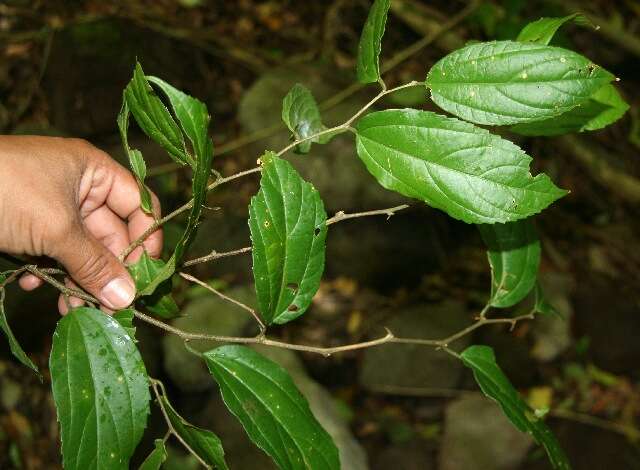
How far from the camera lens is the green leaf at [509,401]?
3.67 ft

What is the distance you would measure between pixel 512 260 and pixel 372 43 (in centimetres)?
60

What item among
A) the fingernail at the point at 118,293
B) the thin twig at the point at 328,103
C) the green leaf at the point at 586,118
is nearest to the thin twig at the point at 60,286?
the fingernail at the point at 118,293

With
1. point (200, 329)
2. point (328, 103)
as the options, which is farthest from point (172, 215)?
point (328, 103)

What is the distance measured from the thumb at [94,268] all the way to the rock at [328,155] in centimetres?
215

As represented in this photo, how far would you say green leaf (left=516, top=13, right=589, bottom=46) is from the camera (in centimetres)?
101

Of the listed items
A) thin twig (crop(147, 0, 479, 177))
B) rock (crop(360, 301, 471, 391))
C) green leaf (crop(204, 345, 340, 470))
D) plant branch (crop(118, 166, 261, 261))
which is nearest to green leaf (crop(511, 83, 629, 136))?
plant branch (crop(118, 166, 261, 261))

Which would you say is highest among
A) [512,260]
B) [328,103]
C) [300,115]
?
[300,115]

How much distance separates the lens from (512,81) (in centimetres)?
92

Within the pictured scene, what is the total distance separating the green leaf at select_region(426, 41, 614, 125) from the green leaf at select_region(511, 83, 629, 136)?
6.8 inches

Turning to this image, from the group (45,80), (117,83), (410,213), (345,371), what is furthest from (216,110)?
(345,371)

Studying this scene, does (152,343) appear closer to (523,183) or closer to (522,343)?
(522,343)

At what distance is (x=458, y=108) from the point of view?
37.4 inches

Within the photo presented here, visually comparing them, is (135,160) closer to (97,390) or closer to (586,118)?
(97,390)

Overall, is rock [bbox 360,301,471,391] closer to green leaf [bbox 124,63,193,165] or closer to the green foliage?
the green foliage
